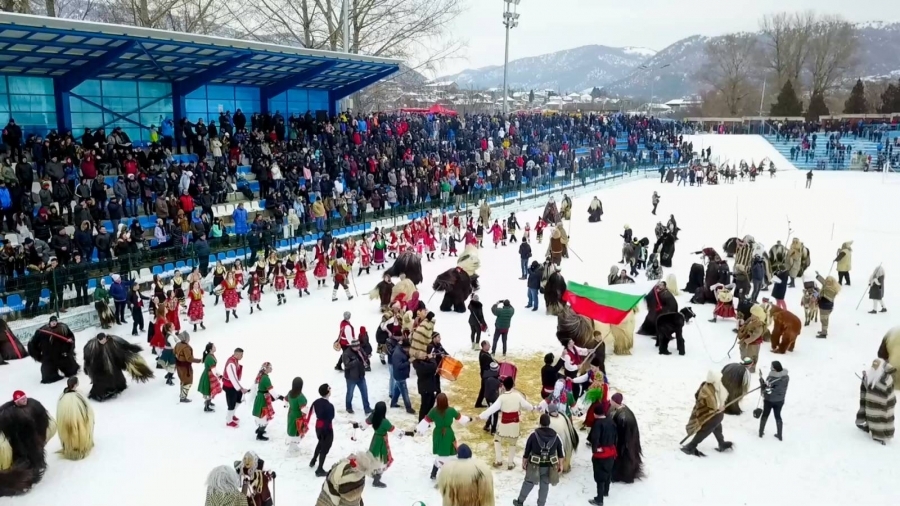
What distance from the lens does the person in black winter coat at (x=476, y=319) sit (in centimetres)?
1362

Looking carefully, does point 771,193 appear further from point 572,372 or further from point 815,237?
point 572,372

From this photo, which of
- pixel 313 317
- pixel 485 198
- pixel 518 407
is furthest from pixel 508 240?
pixel 518 407

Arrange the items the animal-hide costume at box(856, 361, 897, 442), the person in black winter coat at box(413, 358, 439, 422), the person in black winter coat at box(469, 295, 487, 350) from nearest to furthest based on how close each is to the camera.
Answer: the person in black winter coat at box(413, 358, 439, 422) < the animal-hide costume at box(856, 361, 897, 442) < the person in black winter coat at box(469, 295, 487, 350)

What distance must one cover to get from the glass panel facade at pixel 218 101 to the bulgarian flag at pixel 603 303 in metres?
18.4

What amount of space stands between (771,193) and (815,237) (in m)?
12.5

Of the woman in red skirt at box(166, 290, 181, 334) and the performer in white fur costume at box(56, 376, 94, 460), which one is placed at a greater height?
the woman in red skirt at box(166, 290, 181, 334)

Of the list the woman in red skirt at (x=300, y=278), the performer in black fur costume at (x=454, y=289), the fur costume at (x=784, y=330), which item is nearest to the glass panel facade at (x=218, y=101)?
the woman in red skirt at (x=300, y=278)

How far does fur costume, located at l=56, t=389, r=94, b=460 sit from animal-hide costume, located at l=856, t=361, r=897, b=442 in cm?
1148

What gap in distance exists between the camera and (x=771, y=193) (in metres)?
37.6

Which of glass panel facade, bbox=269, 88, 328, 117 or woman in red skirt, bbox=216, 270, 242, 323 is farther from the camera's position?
glass panel facade, bbox=269, 88, 328, 117

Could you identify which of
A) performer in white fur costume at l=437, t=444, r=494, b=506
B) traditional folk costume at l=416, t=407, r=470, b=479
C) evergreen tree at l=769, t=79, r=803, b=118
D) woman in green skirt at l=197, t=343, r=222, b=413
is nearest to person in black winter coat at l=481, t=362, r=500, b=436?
traditional folk costume at l=416, t=407, r=470, b=479

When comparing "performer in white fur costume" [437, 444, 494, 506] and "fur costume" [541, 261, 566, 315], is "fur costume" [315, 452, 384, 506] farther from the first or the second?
"fur costume" [541, 261, 566, 315]

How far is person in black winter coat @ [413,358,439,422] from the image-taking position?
10297 millimetres

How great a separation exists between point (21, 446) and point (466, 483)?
5.90m
